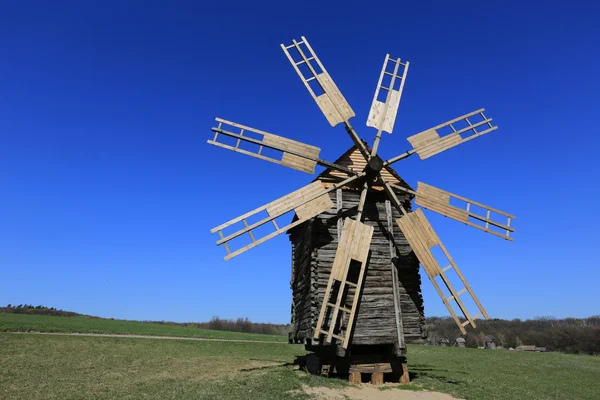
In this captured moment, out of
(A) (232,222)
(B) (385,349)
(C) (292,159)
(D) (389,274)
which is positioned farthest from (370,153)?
(B) (385,349)

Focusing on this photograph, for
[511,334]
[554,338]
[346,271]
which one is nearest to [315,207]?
[346,271]

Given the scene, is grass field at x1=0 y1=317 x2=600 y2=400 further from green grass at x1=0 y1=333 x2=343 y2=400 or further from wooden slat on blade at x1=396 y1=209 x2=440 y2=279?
wooden slat on blade at x1=396 y1=209 x2=440 y2=279

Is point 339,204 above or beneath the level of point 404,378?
above

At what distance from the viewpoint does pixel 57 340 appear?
23.0 m

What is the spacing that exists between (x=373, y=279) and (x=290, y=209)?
3726 millimetres

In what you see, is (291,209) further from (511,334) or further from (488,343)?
(511,334)

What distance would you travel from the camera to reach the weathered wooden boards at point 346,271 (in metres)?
11.7

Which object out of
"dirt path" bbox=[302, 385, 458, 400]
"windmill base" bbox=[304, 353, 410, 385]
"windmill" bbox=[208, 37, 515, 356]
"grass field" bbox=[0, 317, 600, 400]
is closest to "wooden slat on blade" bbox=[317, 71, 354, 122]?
"windmill" bbox=[208, 37, 515, 356]

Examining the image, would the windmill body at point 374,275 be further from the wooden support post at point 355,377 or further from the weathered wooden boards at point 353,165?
the wooden support post at point 355,377

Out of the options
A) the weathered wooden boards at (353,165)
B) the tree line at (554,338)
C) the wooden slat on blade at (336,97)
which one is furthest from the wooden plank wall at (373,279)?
the tree line at (554,338)

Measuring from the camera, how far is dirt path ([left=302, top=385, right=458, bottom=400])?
1062cm

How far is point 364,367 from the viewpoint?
498 inches

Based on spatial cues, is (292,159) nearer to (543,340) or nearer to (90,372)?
Result: (90,372)

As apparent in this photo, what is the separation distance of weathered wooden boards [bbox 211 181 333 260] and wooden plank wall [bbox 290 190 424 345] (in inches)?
22.2
